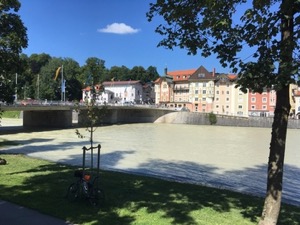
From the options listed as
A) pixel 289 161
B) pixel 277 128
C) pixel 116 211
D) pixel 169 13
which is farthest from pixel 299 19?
pixel 289 161

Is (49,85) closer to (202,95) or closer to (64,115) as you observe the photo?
(64,115)

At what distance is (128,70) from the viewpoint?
174 metres

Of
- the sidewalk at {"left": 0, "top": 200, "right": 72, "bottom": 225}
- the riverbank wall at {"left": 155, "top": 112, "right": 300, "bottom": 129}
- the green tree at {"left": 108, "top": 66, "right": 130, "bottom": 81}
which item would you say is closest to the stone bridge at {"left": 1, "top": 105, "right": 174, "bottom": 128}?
the riverbank wall at {"left": 155, "top": 112, "right": 300, "bottom": 129}

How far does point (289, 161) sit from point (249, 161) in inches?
151

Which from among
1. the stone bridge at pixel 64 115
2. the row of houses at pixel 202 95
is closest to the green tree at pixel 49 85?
the row of houses at pixel 202 95

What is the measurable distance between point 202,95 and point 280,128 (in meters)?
126

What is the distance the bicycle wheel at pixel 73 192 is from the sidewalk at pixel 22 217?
4.69 feet

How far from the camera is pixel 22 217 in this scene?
7.68 m

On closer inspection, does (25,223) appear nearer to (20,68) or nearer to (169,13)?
(169,13)

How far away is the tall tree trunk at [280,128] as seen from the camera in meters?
6.13

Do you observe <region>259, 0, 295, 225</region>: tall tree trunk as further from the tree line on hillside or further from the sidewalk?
the tree line on hillside

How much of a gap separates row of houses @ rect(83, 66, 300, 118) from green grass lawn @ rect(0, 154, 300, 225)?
96.1 metres

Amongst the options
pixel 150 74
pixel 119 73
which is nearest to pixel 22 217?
pixel 119 73

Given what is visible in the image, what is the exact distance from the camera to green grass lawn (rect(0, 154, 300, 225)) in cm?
806
